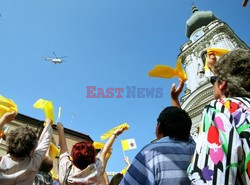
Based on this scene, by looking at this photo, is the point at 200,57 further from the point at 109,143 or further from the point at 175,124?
the point at 175,124

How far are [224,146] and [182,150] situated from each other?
0.87 meters

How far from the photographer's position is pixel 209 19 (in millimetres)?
33625

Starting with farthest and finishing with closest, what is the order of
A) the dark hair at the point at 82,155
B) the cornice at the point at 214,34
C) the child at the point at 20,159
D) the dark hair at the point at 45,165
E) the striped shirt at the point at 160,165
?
1. the cornice at the point at 214,34
2. the dark hair at the point at 45,165
3. the dark hair at the point at 82,155
4. the child at the point at 20,159
5. the striped shirt at the point at 160,165

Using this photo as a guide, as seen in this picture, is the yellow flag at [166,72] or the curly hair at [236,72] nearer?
the curly hair at [236,72]

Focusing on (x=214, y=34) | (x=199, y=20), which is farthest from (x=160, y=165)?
(x=199, y=20)

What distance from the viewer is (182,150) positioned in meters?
1.77

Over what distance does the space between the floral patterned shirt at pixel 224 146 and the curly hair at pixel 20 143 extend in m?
1.76

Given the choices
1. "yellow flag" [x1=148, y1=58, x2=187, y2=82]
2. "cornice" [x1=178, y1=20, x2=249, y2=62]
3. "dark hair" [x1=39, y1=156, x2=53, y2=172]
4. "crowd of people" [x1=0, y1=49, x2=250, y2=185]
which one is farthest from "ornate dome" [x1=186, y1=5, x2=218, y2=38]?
"dark hair" [x1=39, y1=156, x2=53, y2=172]

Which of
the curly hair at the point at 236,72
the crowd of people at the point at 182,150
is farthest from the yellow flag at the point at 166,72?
the curly hair at the point at 236,72

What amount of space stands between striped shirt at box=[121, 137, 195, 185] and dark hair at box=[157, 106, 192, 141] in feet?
0.41

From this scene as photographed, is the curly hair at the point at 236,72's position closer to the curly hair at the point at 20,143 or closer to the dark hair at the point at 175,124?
the dark hair at the point at 175,124

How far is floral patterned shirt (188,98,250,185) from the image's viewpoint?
35.8 inches

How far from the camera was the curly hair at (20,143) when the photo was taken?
2189mm

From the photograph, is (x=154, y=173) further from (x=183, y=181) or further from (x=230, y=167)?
(x=230, y=167)
